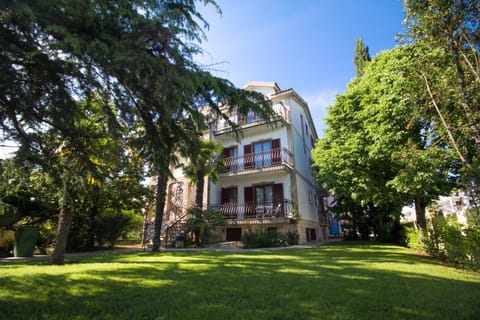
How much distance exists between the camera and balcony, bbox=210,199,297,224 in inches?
563

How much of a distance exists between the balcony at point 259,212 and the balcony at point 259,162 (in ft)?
7.28

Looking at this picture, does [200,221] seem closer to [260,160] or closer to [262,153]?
[260,160]

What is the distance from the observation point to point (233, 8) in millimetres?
5625

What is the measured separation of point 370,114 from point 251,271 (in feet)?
31.5

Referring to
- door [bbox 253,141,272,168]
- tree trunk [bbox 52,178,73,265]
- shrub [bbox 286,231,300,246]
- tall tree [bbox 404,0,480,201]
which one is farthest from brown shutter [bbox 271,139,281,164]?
tree trunk [bbox 52,178,73,265]

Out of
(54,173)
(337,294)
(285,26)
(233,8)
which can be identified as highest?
(285,26)

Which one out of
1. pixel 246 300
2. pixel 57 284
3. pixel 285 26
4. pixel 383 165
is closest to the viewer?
pixel 246 300

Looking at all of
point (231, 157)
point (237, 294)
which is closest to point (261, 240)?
point (231, 157)

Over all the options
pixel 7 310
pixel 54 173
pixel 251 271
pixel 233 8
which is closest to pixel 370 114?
pixel 233 8

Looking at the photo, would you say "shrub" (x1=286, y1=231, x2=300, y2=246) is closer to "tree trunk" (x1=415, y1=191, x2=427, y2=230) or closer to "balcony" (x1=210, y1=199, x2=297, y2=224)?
"balcony" (x1=210, y1=199, x2=297, y2=224)

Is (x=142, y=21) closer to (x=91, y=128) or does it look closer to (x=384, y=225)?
(x=91, y=128)

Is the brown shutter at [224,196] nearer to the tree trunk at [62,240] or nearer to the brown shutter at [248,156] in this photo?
the brown shutter at [248,156]

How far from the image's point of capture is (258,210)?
15.6m

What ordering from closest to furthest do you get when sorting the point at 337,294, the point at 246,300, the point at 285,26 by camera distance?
1. the point at 246,300
2. the point at 337,294
3. the point at 285,26
